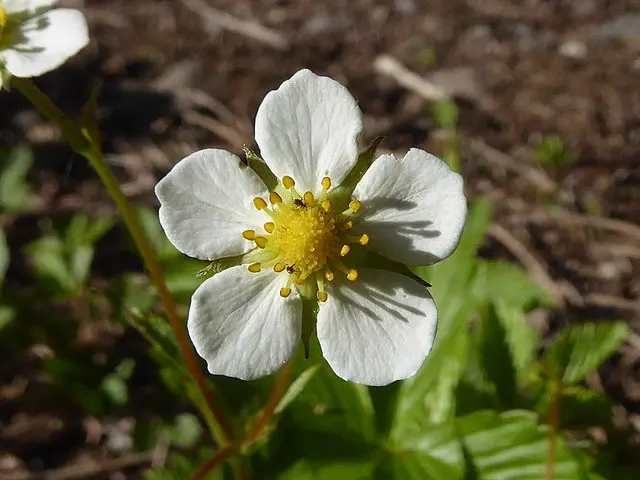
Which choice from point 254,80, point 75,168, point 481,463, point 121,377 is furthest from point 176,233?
point 254,80

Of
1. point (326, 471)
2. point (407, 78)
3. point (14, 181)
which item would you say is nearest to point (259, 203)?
point (326, 471)

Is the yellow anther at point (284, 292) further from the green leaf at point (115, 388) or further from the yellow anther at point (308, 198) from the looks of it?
the green leaf at point (115, 388)

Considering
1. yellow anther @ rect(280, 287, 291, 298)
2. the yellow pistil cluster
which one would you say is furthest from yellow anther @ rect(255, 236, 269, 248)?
yellow anther @ rect(280, 287, 291, 298)

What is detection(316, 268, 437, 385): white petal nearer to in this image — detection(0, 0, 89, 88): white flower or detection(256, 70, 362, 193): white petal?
detection(256, 70, 362, 193): white petal

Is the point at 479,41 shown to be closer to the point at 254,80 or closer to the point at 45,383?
the point at 254,80

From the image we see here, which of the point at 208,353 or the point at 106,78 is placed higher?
the point at 208,353

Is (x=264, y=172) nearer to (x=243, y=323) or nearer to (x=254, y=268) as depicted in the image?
(x=254, y=268)

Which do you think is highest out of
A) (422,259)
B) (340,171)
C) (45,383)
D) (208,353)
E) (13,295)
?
(340,171)
